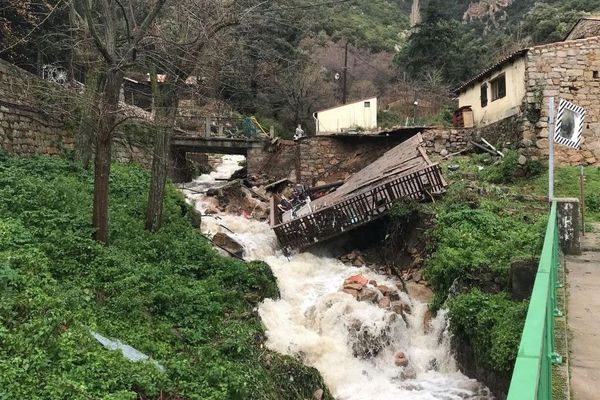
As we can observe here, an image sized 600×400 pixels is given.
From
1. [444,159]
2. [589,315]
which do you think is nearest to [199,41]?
[589,315]

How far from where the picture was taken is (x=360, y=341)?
9625mm

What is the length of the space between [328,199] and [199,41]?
781 cm

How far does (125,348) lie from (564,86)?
1736 cm

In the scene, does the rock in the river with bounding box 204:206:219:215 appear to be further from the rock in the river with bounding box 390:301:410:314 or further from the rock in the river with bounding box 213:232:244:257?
the rock in the river with bounding box 390:301:410:314

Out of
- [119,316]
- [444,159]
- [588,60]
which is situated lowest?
[119,316]

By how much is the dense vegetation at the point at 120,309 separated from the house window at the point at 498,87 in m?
14.1

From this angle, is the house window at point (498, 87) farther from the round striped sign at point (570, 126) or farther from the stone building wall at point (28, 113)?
the stone building wall at point (28, 113)

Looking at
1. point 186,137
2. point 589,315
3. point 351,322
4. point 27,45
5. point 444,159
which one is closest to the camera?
point 589,315

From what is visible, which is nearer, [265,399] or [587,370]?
[587,370]

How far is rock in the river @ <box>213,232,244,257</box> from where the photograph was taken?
1353cm

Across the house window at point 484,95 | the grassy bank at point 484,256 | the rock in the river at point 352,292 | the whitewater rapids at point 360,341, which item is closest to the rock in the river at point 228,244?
the whitewater rapids at point 360,341

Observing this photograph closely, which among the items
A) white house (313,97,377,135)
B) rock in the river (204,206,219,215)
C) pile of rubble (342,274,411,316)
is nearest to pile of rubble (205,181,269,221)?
rock in the river (204,206,219,215)

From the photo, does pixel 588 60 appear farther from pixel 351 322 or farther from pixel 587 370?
pixel 587 370

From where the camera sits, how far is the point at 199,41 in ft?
33.7
